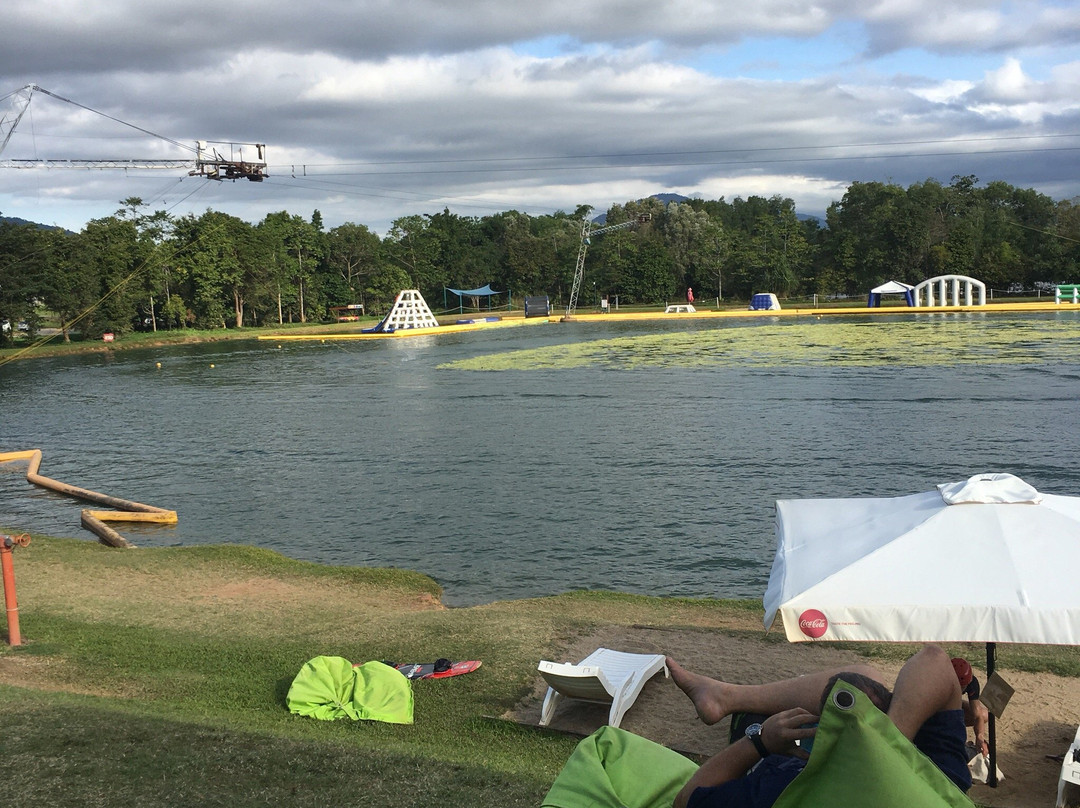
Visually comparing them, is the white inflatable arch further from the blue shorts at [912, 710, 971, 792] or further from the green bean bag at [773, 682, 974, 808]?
the green bean bag at [773, 682, 974, 808]

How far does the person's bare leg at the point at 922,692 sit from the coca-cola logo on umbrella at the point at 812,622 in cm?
180

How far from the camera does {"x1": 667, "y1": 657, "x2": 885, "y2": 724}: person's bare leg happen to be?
482 centimetres

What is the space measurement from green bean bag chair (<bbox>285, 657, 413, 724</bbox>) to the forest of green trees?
207ft

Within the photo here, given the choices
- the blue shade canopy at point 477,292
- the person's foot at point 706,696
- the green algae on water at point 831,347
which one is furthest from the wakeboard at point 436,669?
the blue shade canopy at point 477,292

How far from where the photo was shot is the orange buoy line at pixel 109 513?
16203 mm

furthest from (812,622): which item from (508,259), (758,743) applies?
(508,259)

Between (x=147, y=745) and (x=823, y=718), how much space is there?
5.01 m

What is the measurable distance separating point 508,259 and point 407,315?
33.6 metres

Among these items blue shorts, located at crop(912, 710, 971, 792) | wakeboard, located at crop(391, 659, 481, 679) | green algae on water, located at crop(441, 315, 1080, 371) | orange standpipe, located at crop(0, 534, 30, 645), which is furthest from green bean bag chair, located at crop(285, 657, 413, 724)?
green algae on water, located at crop(441, 315, 1080, 371)

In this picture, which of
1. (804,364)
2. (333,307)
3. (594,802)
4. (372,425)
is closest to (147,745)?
(594,802)

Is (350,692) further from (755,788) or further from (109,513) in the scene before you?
(109,513)

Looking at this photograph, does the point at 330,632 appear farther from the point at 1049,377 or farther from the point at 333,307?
the point at 333,307

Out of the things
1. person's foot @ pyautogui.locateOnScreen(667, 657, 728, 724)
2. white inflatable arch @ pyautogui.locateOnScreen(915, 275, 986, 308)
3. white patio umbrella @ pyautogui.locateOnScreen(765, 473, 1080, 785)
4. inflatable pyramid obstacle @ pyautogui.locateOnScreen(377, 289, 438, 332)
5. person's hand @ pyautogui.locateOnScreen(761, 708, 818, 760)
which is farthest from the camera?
inflatable pyramid obstacle @ pyautogui.locateOnScreen(377, 289, 438, 332)

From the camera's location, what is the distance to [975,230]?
3600 inches
